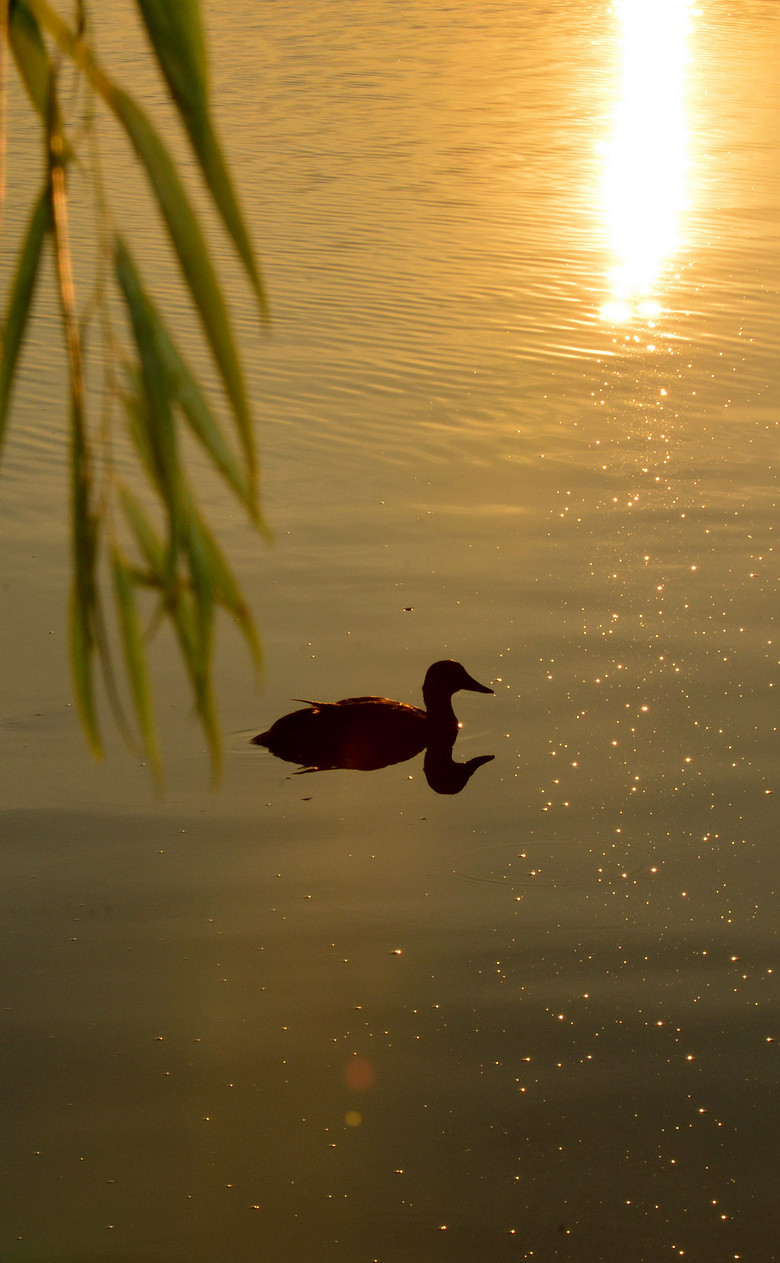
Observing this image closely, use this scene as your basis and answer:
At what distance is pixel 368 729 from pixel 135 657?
4.21 meters

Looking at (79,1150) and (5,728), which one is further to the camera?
(5,728)

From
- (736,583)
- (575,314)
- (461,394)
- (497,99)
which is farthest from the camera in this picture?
(497,99)

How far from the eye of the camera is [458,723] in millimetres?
7008

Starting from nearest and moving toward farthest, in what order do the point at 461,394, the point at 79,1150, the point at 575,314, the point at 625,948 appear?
the point at 79,1150
the point at 625,948
the point at 461,394
the point at 575,314

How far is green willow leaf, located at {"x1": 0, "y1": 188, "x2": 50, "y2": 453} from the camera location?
219cm

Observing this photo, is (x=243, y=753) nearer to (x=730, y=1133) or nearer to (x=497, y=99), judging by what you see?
(x=730, y=1133)

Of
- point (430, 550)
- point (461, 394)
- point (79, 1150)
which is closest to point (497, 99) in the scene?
point (461, 394)

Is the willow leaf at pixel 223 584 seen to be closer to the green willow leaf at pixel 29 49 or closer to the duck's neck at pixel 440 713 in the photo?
the green willow leaf at pixel 29 49

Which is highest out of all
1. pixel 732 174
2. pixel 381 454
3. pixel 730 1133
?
pixel 732 174

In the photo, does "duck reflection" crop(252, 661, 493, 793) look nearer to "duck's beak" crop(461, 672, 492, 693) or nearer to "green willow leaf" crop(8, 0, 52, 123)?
"duck's beak" crop(461, 672, 492, 693)

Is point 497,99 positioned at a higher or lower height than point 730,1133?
higher

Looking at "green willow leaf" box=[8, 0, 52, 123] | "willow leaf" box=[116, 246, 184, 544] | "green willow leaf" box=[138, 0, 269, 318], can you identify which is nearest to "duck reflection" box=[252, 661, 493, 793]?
"willow leaf" box=[116, 246, 184, 544]

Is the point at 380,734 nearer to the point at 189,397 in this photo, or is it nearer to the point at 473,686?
the point at 473,686

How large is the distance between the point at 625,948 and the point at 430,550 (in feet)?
12.6
